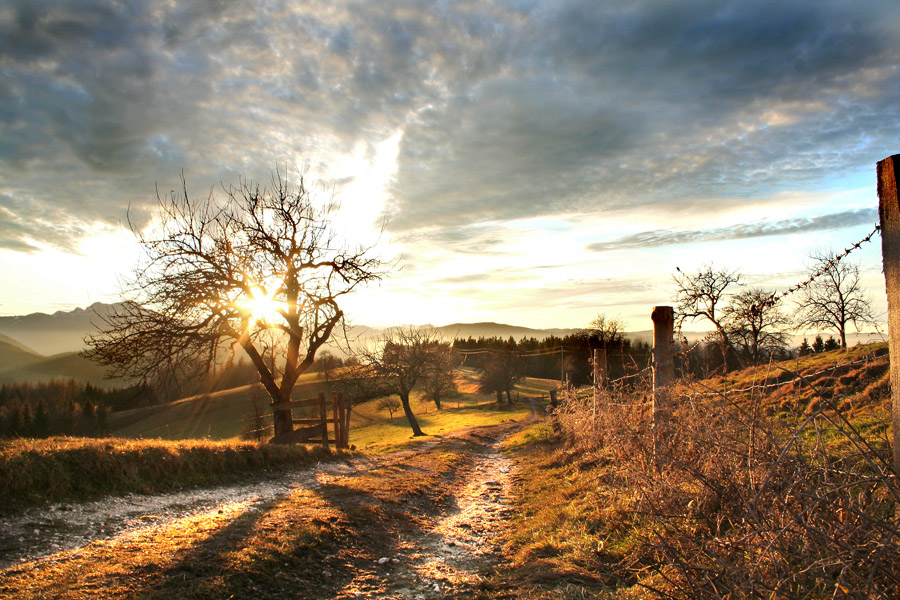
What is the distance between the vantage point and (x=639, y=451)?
6.91 meters

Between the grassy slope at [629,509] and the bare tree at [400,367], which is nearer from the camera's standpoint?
the grassy slope at [629,509]

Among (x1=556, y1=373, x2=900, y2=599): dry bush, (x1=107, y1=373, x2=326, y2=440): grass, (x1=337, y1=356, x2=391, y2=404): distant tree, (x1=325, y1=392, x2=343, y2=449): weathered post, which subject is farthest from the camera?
(x1=107, y1=373, x2=326, y2=440): grass

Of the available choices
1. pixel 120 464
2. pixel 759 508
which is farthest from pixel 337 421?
pixel 759 508

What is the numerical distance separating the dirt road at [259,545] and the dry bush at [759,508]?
235 centimetres

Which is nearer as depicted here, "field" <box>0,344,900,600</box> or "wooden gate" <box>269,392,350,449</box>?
"field" <box>0,344,900,600</box>

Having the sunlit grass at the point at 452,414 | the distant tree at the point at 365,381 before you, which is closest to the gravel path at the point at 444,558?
the distant tree at the point at 365,381

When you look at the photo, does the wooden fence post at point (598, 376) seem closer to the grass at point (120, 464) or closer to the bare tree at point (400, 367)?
the grass at point (120, 464)

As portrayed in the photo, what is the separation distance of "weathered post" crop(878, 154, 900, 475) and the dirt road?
13.7 feet

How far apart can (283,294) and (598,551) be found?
13864mm

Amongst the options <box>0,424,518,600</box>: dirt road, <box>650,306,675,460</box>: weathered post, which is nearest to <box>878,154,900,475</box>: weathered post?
<box>0,424,518,600</box>: dirt road

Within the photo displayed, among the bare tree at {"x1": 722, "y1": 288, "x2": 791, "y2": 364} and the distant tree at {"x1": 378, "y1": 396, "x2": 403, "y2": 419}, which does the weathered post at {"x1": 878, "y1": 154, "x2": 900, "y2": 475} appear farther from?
the distant tree at {"x1": 378, "y1": 396, "x2": 403, "y2": 419}

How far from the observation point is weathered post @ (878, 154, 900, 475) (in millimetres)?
2900

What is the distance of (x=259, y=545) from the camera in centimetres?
569

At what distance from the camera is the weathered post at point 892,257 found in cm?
290
